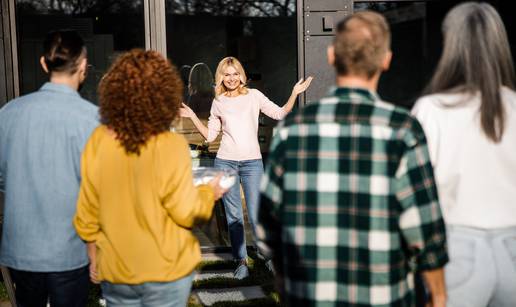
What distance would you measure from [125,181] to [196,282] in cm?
313

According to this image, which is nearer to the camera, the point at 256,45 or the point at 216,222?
the point at 216,222

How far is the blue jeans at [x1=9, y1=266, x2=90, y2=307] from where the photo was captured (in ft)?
9.61

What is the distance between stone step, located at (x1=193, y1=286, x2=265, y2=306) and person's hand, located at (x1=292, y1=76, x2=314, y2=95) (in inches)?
65.2

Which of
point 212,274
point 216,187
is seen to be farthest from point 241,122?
point 216,187

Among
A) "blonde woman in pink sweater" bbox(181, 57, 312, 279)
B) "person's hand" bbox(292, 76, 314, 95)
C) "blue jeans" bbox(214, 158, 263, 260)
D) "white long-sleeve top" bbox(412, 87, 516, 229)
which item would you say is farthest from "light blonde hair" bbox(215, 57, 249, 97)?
"white long-sleeve top" bbox(412, 87, 516, 229)

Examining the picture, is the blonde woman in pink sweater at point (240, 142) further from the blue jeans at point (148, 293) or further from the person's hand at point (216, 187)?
the blue jeans at point (148, 293)

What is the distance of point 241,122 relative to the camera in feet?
18.7

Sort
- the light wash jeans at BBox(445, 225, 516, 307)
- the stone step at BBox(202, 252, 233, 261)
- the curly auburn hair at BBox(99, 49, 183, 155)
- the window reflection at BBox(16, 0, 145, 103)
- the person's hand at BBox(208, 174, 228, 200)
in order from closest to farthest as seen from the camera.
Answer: the light wash jeans at BBox(445, 225, 516, 307)
the curly auburn hair at BBox(99, 49, 183, 155)
the person's hand at BBox(208, 174, 228, 200)
the window reflection at BBox(16, 0, 145, 103)
the stone step at BBox(202, 252, 233, 261)

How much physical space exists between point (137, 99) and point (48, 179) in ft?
2.05

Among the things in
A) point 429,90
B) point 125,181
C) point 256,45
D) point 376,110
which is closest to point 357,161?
point 376,110

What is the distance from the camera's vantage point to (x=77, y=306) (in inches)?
117

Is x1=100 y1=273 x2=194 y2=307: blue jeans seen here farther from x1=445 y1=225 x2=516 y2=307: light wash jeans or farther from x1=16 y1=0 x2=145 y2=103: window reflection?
x1=16 y1=0 x2=145 y2=103: window reflection

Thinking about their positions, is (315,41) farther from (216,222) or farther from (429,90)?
(429,90)

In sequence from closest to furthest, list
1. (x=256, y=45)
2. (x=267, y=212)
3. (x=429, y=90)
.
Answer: (x=267, y=212), (x=429, y=90), (x=256, y=45)
